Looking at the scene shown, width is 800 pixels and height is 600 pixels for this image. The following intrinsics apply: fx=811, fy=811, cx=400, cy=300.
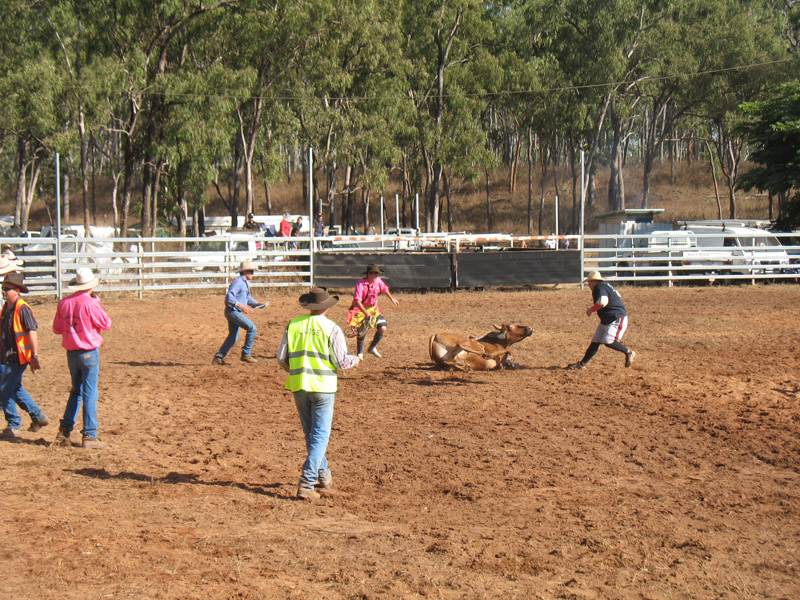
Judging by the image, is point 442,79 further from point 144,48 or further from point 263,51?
point 144,48

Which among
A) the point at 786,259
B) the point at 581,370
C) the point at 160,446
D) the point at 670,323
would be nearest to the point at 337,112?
the point at 786,259

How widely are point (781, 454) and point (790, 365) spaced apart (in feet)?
15.1

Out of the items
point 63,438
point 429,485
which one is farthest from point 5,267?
point 429,485

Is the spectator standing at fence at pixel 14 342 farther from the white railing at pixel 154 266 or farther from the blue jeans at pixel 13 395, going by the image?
the white railing at pixel 154 266

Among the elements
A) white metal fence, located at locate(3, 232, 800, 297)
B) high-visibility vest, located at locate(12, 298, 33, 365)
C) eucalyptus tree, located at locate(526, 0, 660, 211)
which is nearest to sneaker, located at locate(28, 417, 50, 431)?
high-visibility vest, located at locate(12, 298, 33, 365)

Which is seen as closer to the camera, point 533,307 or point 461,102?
point 533,307

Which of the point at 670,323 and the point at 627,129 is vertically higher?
the point at 627,129

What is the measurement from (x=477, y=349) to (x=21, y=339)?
5.89 m

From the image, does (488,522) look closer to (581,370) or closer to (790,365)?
(581,370)

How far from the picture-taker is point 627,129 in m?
63.5

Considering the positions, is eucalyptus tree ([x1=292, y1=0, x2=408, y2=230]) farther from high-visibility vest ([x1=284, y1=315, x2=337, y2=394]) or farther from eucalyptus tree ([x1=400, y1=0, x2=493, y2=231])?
high-visibility vest ([x1=284, y1=315, x2=337, y2=394])

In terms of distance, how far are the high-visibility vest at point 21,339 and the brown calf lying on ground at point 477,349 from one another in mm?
5465

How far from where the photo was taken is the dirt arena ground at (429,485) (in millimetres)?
4719

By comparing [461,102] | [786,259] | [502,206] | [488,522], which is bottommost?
[488,522]
